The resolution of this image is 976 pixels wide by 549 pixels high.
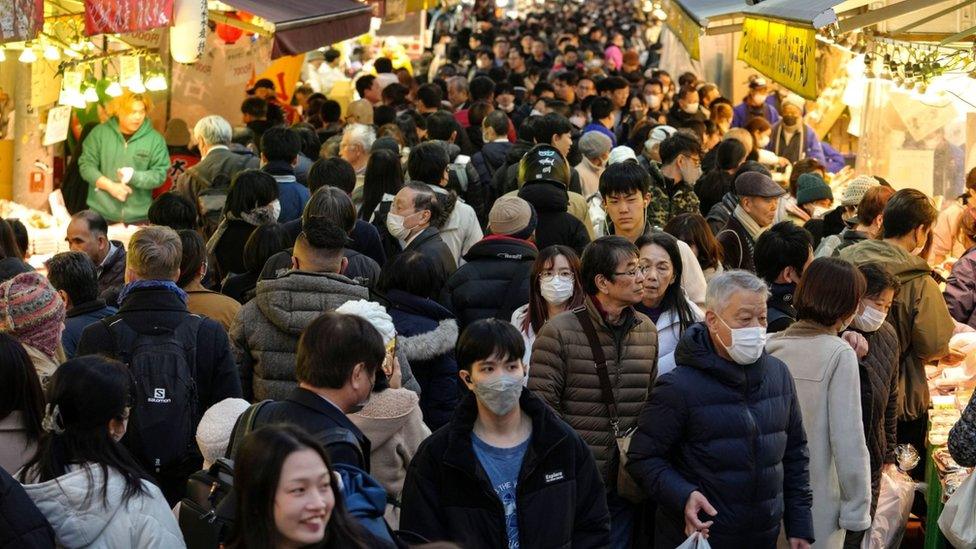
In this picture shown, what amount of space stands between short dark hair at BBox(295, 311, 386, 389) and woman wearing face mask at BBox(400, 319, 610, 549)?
443 mm

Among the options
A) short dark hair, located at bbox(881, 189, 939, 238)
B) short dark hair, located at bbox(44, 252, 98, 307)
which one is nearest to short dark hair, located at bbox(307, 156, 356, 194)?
short dark hair, located at bbox(44, 252, 98, 307)

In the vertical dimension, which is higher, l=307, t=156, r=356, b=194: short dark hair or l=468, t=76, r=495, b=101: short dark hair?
l=468, t=76, r=495, b=101: short dark hair

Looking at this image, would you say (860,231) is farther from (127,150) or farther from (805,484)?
(127,150)

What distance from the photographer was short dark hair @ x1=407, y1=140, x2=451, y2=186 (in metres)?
9.21

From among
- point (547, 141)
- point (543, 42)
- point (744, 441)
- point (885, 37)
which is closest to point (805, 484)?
point (744, 441)

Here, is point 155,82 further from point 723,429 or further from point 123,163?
point 723,429

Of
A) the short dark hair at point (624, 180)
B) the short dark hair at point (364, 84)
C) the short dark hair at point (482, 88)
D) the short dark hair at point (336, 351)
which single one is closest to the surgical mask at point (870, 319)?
the short dark hair at point (624, 180)

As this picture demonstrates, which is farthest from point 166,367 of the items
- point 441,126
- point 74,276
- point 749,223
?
point 441,126

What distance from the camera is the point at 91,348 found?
5.88 metres

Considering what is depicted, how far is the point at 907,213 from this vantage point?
784cm

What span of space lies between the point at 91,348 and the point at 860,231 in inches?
181

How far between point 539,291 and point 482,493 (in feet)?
7.07

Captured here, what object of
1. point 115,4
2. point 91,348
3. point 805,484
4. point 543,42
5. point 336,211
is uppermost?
point 543,42

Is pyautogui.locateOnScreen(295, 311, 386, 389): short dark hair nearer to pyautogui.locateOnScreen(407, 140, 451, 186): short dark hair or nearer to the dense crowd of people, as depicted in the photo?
the dense crowd of people
